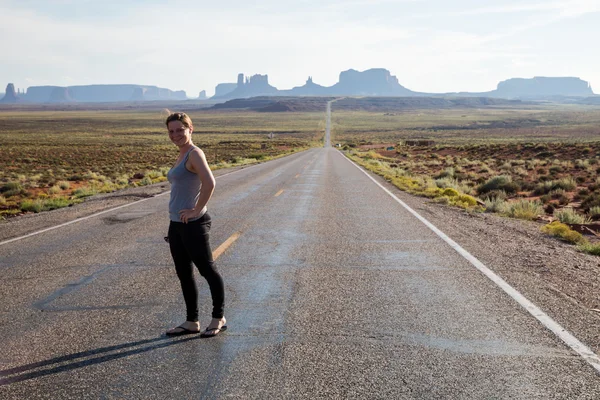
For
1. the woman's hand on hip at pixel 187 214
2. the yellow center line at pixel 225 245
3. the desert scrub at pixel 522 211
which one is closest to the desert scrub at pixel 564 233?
the desert scrub at pixel 522 211

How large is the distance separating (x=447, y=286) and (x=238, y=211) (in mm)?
7038

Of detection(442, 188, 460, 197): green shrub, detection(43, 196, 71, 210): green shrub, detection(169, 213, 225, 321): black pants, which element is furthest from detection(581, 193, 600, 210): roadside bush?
detection(169, 213, 225, 321): black pants

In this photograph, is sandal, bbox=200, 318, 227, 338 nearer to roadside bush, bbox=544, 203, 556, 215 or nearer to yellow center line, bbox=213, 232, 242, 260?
yellow center line, bbox=213, 232, 242, 260

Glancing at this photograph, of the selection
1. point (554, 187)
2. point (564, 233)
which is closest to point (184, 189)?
point (564, 233)

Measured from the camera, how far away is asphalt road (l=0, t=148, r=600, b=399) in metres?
3.69

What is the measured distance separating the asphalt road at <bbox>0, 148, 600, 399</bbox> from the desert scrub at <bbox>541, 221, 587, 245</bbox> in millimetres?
2580

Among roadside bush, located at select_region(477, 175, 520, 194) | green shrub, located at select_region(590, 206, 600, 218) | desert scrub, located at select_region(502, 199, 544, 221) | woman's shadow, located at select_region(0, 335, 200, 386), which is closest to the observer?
woman's shadow, located at select_region(0, 335, 200, 386)

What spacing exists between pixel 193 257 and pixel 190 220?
0.32 meters

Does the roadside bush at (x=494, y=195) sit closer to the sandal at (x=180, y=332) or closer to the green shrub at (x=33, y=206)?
the green shrub at (x=33, y=206)

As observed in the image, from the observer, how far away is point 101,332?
15.4 feet

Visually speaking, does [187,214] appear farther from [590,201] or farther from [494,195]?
[494,195]

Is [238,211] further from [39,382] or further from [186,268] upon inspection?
[39,382]

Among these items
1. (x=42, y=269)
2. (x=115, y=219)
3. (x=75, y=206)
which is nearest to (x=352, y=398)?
(x=42, y=269)

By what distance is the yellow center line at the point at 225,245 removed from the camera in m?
7.82
